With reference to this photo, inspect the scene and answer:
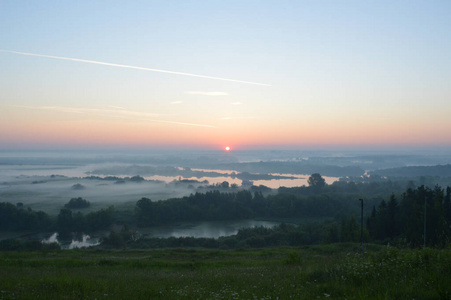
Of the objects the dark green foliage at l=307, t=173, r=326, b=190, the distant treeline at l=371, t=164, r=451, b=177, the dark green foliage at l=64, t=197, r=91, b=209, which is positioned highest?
the distant treeline at l=371, t=164, r=451, b=177

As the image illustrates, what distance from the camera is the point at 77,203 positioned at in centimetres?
4875

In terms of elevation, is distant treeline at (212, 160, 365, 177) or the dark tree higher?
distant treeline at (212, 160, 365, 177)

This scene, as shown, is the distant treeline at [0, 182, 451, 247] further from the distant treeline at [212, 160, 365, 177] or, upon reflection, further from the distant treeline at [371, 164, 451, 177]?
the distant treeline at [371, 164, 451, 177]

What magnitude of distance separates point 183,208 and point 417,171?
83.6 meters

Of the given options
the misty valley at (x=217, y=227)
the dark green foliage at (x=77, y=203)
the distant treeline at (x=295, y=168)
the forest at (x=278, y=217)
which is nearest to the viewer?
the misty valley at (x=217, y=227)

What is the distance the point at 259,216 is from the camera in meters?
58.2

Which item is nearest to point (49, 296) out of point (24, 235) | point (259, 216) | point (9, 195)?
point (24, 235)

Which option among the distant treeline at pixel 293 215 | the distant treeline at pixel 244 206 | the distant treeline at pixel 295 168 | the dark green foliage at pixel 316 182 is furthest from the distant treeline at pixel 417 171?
the distant treeline at pixel 244 206

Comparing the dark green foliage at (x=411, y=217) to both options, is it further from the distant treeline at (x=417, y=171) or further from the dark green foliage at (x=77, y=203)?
the distant treeline at (x=417, y=171)

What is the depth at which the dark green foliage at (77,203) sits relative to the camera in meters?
48.0

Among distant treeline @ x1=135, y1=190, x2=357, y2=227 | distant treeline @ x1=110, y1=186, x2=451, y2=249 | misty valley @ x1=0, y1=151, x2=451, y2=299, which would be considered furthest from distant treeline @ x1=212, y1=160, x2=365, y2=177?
distant treeline @ x1=110, y1=186, x2=451, y2=249

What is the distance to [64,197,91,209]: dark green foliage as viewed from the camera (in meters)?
48.0

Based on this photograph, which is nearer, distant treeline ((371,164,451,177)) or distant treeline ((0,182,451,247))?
distant treeline ((0,182,451,247))

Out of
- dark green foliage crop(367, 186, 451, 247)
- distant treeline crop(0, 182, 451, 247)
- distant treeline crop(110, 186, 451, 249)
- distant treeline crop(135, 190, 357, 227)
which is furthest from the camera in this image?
distant treeline crop(135, 190, 357, 227)
